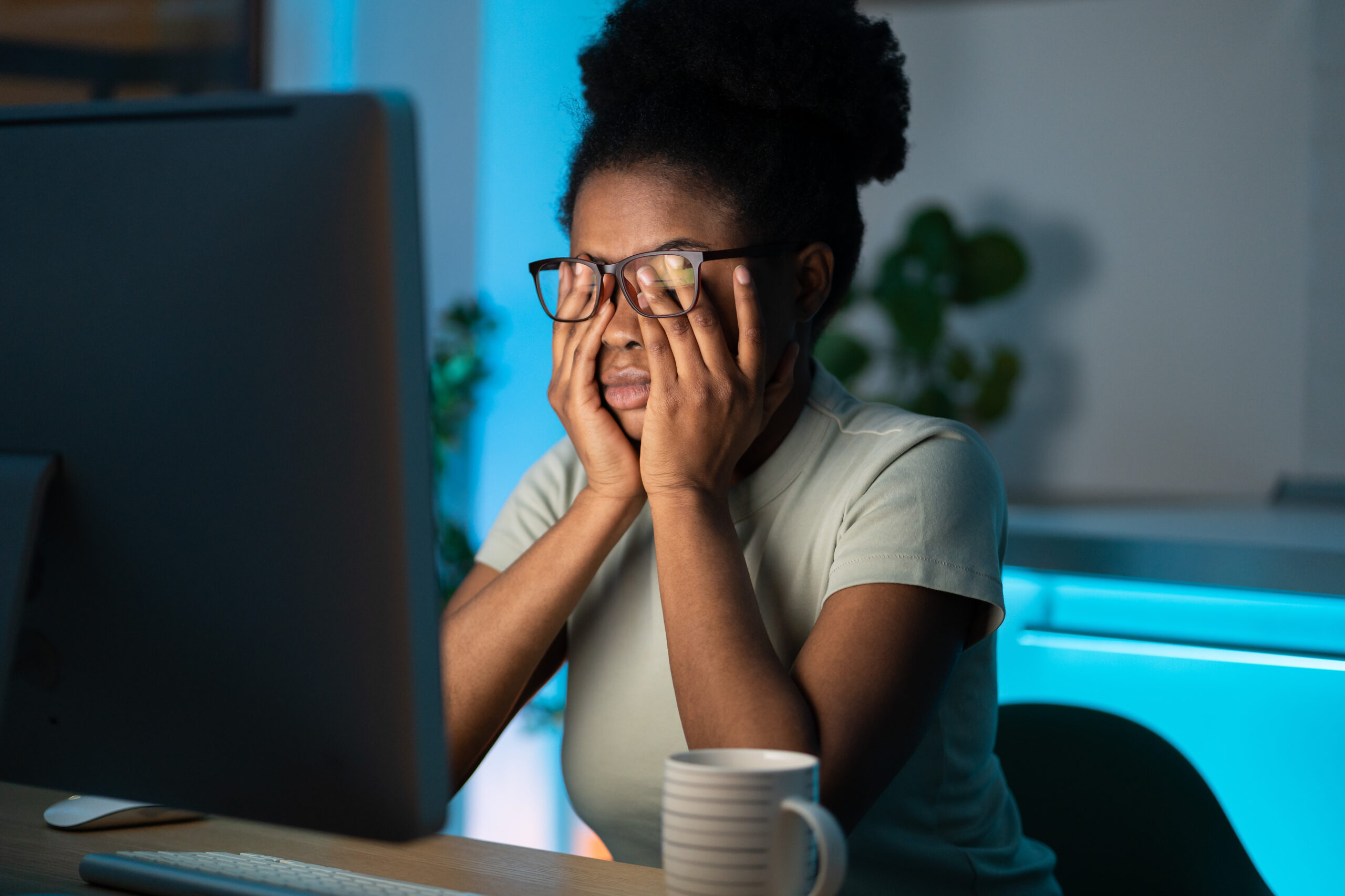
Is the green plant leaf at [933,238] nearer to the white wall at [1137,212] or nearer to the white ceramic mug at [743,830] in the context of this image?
the white wall at [1137,212]

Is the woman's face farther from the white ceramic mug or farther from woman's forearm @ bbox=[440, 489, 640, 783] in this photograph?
the white ceramic mug

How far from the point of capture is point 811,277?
3.84ft

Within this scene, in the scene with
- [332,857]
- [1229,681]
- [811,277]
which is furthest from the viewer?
[1229,681]

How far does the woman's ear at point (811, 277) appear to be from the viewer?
1150 millimetres

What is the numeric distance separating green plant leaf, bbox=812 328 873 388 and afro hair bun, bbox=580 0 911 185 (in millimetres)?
1468

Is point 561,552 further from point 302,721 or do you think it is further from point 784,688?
point 302,721

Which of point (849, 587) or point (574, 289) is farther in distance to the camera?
point (574, 289)

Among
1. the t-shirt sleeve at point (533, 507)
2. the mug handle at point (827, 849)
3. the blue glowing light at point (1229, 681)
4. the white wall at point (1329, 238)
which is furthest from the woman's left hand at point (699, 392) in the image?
the white wall at point (1329, 238)

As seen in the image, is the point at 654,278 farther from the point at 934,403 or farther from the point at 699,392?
the point at 934,403

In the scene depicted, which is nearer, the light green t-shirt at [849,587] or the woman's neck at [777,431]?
the light green t-shirt at [849,587]

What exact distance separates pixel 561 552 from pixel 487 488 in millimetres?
2229

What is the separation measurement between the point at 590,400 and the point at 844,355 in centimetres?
162

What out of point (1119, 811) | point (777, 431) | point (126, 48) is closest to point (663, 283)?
point (777, 431)

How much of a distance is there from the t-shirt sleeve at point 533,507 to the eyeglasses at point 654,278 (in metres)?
0.21
